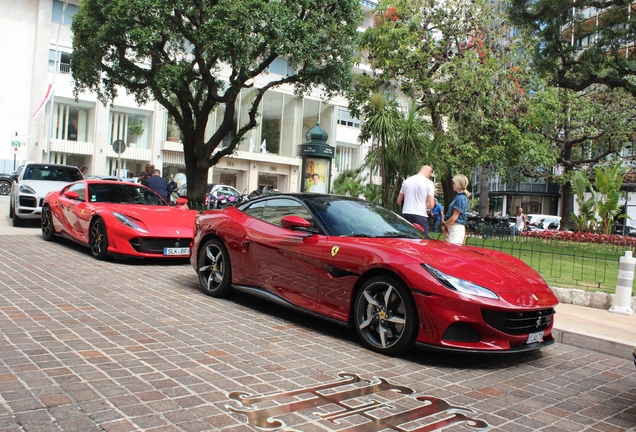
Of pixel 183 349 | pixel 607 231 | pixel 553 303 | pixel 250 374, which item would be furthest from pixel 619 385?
pixel 607 231

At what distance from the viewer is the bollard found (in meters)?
7.29

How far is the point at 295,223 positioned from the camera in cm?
556

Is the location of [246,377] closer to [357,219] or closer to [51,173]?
[357,219]

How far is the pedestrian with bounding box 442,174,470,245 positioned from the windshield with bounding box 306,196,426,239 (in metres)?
2.42

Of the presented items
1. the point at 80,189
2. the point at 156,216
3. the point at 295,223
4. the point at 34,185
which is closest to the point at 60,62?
the point at 34,185

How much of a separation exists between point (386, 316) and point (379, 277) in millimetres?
338

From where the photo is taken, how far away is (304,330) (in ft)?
18.3

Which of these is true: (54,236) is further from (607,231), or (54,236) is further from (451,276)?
(607,231)

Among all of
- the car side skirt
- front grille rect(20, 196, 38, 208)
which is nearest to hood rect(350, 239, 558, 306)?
the car side skirt

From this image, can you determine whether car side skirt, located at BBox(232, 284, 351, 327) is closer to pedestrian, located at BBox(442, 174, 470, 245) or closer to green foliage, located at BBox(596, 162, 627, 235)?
pedestrian, located at BBox(442, 174, 470, 245)

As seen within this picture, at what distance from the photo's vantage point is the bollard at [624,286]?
23.9 feet

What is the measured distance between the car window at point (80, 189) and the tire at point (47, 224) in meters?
0.89

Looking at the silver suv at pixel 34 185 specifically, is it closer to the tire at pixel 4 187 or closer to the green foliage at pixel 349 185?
the green foliage at pixel 349 185

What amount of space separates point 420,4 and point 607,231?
10.4 meters
